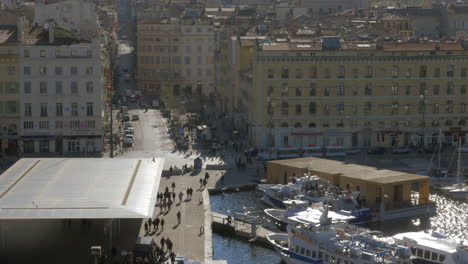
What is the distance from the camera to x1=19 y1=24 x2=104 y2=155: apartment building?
81.6 meters

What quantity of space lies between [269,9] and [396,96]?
235 ft

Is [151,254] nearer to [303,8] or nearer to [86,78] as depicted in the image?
[86,78]

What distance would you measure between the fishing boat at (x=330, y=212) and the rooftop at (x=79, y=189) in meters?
7.60

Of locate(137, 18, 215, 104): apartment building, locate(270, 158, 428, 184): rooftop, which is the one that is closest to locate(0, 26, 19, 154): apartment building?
locate(270, 158, 428, 184): rooftop

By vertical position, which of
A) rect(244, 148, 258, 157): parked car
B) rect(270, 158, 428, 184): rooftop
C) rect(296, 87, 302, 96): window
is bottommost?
rect(244, 148, 258, 157): parked car

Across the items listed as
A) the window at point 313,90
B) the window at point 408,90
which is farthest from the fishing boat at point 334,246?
the window at point 408,90

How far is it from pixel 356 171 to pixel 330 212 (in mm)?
9687

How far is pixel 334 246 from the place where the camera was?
171ft

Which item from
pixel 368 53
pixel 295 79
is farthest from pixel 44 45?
pixel 368 53

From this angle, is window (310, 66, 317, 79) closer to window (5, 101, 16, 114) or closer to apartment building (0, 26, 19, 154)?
apartment building (0, 26, 19, 154)

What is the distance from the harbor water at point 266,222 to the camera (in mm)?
56031

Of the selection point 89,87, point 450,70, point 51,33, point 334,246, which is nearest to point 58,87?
point 89,87

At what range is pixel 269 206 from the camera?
223ft

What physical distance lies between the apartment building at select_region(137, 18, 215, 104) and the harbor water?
5259cm
